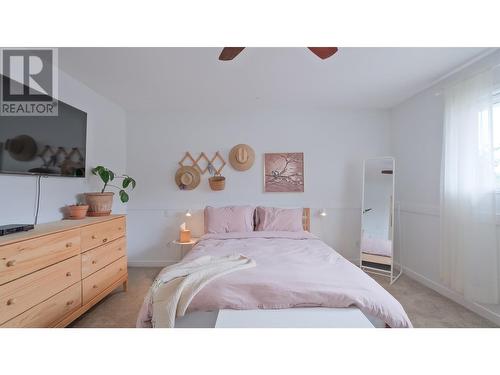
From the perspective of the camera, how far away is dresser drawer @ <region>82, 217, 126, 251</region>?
204cm

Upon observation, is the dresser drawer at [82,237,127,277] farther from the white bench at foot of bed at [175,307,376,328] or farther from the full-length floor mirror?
the full-length floor mirror

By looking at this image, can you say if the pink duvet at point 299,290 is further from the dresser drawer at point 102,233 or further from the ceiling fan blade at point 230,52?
the ceiling fan blade at point 230,52

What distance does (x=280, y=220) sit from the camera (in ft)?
10.4

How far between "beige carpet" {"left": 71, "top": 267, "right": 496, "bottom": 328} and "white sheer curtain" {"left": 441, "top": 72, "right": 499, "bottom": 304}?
19 centimetres

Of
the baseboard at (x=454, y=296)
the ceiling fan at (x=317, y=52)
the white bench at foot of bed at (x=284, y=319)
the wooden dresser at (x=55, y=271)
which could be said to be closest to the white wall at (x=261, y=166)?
the baseboard at (x=454, y=296)

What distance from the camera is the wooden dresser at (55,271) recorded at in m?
1.39

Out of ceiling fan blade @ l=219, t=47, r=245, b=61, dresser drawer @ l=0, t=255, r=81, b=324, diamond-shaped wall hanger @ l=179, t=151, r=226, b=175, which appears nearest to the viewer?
dresser drawer @ l=0, t=255, r=81, b=324

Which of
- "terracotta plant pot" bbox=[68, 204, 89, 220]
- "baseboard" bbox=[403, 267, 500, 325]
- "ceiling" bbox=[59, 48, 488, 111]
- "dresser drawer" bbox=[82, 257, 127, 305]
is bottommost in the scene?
"baseboard" bbox=[403, 267, 500, 325]

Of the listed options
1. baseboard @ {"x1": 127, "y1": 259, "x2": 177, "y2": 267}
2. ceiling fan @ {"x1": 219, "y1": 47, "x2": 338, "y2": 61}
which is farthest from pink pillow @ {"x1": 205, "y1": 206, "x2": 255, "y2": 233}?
ceiling fan @ {"x1": 219, "y1": 47, "x2": 338, "y2": 61}

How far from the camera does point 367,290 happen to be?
144cm

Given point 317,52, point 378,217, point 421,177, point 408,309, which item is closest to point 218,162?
point 317,52

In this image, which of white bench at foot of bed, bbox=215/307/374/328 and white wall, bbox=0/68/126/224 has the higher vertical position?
white wall, bbox=0/68/126/224
